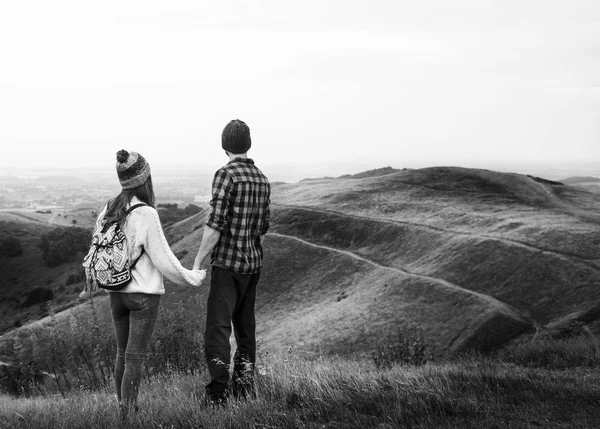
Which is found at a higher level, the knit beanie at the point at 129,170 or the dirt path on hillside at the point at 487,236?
the knit beanie at the point at 129,170

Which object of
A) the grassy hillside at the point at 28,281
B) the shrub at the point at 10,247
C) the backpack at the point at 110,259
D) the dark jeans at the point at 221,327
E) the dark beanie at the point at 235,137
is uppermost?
the dark beanie at the point at 235,137

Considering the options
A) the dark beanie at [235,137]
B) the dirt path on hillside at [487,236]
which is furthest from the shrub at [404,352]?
the dark beanie at [235,137]

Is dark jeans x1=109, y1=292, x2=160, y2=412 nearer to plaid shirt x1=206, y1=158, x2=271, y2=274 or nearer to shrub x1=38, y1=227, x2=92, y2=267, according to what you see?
plaid shirt x1=206, y1=158, x2=271, y2=274

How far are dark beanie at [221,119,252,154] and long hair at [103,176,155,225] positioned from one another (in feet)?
3.51

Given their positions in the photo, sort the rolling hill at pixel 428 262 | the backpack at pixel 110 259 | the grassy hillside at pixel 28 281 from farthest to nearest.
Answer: the grassy hillside at pixel 28 281, the rolling hill at pixel 428 262, the backpack at pixel 110 259

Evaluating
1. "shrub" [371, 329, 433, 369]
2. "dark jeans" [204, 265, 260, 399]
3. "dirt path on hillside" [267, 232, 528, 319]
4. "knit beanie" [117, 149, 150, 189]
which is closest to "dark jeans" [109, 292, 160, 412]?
"dark jeans" [204, 265, 260, 399]

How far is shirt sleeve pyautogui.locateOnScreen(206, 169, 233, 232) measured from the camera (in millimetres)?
6566

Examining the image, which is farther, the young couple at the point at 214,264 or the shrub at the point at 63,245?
the shrub at the point at 63,245

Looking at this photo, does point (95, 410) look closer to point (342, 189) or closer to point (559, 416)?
point (559, 416)

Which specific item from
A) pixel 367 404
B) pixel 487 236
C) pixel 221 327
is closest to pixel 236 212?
pixel 221 327

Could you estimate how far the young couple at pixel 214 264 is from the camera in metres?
6.23

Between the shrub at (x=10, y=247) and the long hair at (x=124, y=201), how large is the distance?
39.6m

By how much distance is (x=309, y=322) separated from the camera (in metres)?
12.8

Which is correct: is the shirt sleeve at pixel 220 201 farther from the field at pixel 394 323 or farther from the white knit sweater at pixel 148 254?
the field at pixel 394 323
